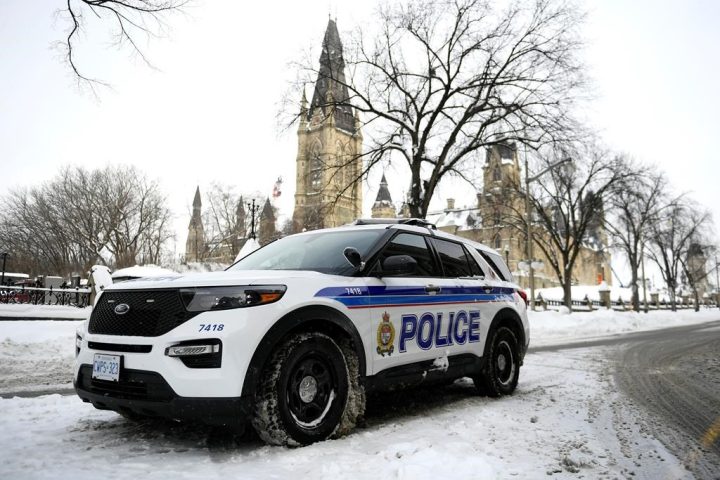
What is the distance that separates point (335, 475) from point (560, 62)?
20.3 meters

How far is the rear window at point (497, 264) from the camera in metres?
6.39

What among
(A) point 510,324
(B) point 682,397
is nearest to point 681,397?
(B) point 682,397

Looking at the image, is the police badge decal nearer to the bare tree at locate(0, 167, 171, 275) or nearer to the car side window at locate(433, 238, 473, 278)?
the car side window at locate(433, 238, 473, 278)

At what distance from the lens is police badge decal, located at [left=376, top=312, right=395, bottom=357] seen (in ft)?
13.3

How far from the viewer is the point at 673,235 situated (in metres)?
50.3

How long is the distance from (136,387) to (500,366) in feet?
13.6

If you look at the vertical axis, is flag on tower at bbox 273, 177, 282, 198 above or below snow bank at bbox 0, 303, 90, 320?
above

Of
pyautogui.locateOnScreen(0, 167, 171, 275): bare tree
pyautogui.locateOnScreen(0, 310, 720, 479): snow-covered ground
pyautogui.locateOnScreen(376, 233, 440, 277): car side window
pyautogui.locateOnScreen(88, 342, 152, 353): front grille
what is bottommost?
pyautogui.locateOnScreen(0, 310, 720, 479): snow-covered ground

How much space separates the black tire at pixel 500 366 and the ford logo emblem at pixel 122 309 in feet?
12.3

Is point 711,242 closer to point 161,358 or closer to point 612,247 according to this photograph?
point 612,247

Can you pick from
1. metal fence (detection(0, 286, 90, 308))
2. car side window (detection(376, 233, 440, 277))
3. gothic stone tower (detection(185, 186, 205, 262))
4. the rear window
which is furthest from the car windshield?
gothic stone tower (detection(185, 186, 205, 262))

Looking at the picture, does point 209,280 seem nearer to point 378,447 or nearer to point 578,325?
point 378,447

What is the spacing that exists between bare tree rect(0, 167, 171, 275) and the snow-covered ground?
38.9 meters

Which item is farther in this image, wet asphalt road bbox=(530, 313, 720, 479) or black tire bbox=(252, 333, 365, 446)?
wet asphalt road bbox=(530, 313, 720, 479)
